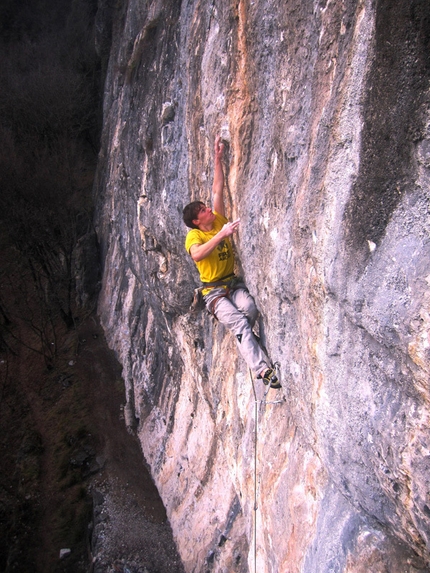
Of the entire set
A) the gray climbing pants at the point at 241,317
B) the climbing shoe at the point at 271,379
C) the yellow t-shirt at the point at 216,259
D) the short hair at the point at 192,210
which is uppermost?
the short hair at the point at 192,210

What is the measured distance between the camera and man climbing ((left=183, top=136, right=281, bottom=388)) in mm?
5180

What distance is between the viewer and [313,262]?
12.2ft

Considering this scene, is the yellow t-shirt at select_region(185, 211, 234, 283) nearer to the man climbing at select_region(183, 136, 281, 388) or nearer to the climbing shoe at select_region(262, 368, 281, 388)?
the man climbing at select_region(183, 136, 281, 388)

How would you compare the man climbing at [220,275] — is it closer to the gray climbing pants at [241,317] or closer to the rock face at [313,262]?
the gray climbing pants at [241,317]

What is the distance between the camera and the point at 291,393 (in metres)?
4.61

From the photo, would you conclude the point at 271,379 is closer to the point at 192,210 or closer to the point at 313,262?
the point at 313,262

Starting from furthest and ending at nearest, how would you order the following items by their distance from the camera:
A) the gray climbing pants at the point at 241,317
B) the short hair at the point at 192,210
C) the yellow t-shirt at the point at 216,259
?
1. the yellow t-shirt at the point at 216,259
2. the short hair at the point at 192,210
3. the gray climbing pants at the point at 241,317

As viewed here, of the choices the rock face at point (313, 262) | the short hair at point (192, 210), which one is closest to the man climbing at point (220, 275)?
the short hair at point (192, 210)

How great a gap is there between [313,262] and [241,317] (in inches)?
73.2

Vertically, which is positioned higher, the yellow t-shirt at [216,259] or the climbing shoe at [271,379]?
the yellow t-shirt at [216,259]

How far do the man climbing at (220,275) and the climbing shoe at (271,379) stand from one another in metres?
0.03

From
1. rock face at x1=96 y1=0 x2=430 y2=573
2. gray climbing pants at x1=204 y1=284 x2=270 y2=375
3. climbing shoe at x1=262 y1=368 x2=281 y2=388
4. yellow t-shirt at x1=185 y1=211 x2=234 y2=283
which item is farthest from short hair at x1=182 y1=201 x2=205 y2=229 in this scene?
climbing shoe at x1=262 y1=368 x2=281 y2=388

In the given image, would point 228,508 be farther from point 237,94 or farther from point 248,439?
point 237,94

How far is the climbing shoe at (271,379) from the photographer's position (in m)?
4.89
